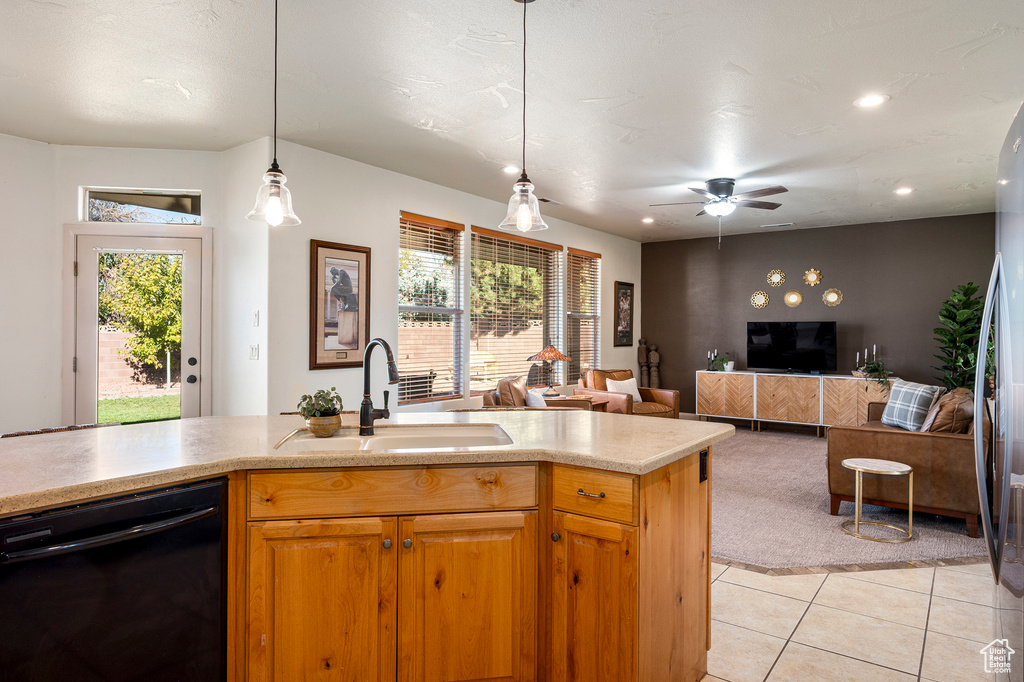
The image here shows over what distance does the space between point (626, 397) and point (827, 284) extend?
128 inches

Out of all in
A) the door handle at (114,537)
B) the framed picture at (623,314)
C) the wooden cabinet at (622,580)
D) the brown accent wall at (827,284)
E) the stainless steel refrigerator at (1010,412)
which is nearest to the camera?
the stainless steel refrigerator at (1010,412)

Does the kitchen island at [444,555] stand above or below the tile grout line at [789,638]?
above

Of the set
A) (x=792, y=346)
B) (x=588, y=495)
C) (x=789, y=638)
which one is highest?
(x=792, y=346)

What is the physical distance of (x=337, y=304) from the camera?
4457mm

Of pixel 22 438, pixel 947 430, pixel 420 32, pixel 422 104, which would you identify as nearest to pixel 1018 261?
pixel 420 32

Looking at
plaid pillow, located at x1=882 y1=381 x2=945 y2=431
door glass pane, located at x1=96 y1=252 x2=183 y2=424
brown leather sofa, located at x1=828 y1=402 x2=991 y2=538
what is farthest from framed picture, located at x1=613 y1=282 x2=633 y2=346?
door glass pane, located at x1=96 y1=252 x2=183 y2=424

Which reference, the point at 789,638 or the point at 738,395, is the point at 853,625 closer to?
the point at 789,638

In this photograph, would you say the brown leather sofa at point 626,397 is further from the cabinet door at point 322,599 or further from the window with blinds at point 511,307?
the cabinet door at point 322,599

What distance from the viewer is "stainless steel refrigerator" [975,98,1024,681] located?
3.31 ft

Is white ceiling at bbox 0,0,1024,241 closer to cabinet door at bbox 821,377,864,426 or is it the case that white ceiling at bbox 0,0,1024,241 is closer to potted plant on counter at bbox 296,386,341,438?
potted plant on counter at bbox 296,386,341,438

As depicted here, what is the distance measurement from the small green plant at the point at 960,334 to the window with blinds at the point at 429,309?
511 cm

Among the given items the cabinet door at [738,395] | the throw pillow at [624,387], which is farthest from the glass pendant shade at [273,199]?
the cabinet door at [738,395]

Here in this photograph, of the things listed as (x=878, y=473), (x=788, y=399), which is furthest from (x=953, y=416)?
(x=788, y=399)

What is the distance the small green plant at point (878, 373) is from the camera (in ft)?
22.3
